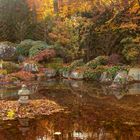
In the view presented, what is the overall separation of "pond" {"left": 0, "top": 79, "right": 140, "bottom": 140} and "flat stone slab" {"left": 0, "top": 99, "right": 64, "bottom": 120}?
20.6 inches

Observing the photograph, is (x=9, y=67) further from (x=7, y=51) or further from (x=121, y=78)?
(x=121, y=78)

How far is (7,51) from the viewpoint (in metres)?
33.7

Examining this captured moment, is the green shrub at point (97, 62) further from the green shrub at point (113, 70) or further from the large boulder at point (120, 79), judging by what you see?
the large boulder at point (120, 79)

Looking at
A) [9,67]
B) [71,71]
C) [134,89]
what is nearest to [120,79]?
[134,89]

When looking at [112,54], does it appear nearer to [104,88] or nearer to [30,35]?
[104,88]

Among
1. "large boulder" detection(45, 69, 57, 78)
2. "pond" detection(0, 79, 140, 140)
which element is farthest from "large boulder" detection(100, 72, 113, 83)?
"large boulder" detection(45, 69, 57, 78)

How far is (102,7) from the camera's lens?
31.6 m

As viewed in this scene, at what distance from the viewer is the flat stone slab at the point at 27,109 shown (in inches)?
613

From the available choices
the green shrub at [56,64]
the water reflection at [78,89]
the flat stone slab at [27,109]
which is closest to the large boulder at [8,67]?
the green shrub at [56,64]

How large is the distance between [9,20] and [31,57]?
28.7 ft

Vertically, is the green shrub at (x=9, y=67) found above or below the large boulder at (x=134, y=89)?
above

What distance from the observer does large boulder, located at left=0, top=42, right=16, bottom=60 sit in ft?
110

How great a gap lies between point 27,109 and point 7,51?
59.7 ft

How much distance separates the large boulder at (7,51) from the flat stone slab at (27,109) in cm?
1622
